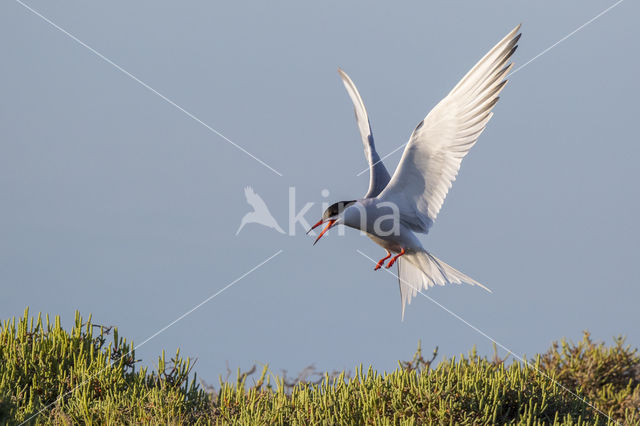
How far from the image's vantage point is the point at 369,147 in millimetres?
8797

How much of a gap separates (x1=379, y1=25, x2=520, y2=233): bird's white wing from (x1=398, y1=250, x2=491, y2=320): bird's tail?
449 mm

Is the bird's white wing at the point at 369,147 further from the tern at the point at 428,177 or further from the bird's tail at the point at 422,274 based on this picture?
the bird's tail at the point at 422,274

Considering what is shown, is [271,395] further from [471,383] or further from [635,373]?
[635,373]

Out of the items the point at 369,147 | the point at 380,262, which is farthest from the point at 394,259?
the point at 369,147

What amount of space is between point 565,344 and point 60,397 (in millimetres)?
6742

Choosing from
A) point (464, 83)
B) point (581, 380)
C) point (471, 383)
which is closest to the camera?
point (471, 383)

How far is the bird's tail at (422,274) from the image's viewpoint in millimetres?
7918

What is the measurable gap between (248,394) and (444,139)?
3599mm

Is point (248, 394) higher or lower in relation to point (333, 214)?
lower

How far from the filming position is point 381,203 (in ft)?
25.4

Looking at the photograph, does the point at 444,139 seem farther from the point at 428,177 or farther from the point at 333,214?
the point at 333,214

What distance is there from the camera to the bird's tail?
7.92 m

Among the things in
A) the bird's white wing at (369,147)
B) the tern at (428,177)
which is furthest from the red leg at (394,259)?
the bird's white wing at (369,147)

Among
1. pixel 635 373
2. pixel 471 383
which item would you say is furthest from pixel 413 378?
pixel 635 373
